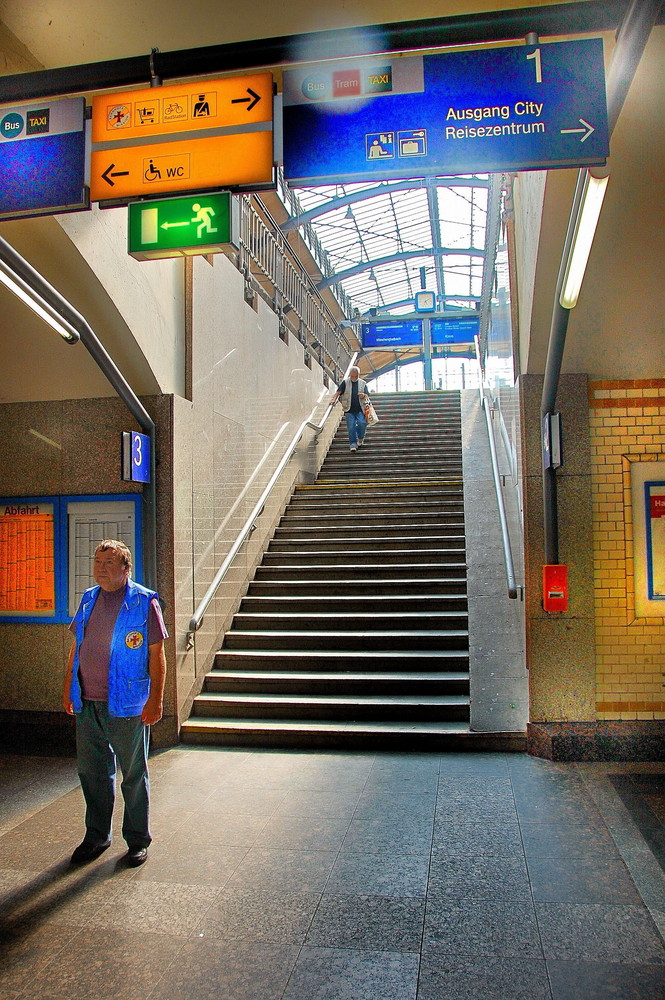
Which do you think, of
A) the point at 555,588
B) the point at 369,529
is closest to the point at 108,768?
the point at 555,588

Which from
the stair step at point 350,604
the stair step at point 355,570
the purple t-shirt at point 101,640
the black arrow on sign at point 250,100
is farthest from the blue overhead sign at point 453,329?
the purple t-shirt at point 101,640

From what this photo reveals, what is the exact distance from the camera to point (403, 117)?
11.0ft

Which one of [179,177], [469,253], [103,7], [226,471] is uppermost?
[469,253]

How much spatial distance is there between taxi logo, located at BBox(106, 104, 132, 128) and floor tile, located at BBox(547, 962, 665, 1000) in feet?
12.9

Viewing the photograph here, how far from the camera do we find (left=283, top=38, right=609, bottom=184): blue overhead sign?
3227 millimetres

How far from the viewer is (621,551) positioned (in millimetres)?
5383

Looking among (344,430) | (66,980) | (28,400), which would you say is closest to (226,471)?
(28,400)

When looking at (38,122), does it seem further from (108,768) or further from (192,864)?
(192,864)

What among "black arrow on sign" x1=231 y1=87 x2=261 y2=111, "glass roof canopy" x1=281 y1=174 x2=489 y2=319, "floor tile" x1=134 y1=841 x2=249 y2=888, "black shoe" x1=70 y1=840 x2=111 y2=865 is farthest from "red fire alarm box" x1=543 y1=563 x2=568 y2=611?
"glass roof canopy" x1=281 y1=174 x2=489 y2=319

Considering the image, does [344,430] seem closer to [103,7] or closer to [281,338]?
[281,338]

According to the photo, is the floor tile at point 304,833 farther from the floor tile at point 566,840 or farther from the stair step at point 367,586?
the stair step at point 367,586

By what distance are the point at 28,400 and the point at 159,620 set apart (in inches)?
119

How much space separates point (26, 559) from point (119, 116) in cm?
358

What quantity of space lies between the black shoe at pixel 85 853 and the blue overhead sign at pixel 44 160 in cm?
303
